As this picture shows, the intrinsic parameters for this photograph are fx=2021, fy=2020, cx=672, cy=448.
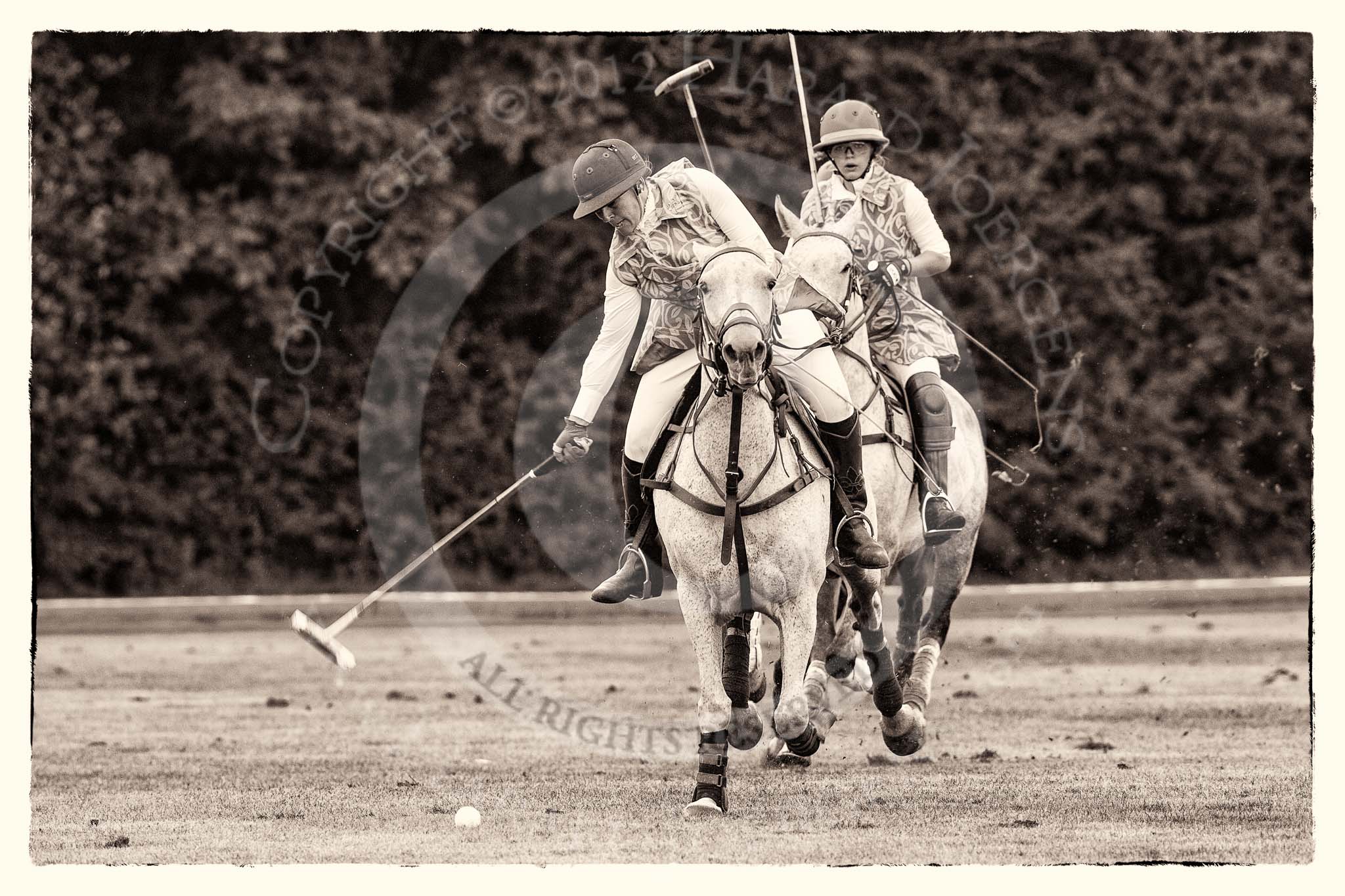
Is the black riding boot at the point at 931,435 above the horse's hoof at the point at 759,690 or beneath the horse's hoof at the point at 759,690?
above

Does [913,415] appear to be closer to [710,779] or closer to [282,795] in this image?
[710,779]

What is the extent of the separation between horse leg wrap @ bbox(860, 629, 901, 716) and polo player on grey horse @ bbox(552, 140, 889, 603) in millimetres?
699

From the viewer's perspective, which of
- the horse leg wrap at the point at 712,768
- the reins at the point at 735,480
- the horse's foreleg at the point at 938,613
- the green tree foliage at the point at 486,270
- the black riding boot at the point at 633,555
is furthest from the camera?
the green tree foliage at the point at 486,270

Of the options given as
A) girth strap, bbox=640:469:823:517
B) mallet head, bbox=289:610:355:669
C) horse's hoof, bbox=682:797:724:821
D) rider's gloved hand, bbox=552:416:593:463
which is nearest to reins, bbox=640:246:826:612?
girth strap, bbox=640:469:823:517

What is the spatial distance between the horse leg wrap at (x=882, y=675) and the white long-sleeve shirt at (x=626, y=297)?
1763 millimetres

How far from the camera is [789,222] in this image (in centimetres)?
891

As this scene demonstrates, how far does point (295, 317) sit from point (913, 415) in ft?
40.1

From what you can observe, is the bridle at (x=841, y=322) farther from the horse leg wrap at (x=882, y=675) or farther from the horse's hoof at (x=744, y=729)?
the horse's hoof at (x=744, y=729)

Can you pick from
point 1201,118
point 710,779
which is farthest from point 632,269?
point 1201,118

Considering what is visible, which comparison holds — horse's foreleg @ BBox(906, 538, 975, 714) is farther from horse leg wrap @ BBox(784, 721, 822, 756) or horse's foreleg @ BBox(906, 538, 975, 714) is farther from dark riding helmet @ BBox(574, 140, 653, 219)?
dark riding helmet @ BBox(574, 140, 653, 219)

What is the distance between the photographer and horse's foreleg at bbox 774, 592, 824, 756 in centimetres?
814

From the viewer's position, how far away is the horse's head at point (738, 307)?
734 cm

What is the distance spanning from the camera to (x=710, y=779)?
27.2 feet

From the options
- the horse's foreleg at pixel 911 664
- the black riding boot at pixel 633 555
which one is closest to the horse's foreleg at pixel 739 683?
the black riding boot at pixel 633 555
